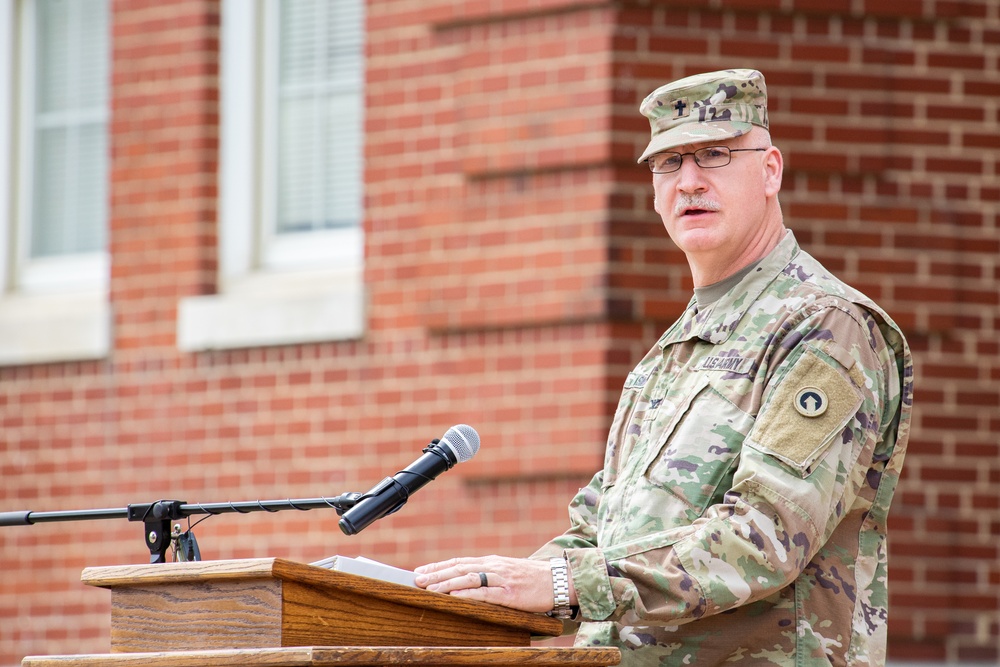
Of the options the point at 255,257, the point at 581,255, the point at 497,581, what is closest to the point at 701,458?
the point at 497,581

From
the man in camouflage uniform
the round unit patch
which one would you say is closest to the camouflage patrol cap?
the man in camouflage uniform

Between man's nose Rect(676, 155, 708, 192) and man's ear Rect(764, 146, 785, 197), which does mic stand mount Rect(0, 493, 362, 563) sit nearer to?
man's nose Rect(676, 155, 708, 192)

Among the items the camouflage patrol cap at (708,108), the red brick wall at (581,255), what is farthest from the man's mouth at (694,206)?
the red brick wall at (581,255)

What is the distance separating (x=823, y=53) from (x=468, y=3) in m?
1.34

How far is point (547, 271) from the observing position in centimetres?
633

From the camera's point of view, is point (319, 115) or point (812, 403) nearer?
point (812, 403)

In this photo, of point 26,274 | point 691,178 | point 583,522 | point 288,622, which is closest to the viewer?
point 288,622

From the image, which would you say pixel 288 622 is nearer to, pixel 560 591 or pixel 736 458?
pixel 560 591

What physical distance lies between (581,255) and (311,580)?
142 inches

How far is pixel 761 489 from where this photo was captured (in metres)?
3.02

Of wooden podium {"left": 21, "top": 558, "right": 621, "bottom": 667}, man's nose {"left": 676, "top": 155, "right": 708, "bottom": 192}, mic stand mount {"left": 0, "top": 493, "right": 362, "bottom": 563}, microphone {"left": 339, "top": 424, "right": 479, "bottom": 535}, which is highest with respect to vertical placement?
man's nose {"left": 676, "top": 155, "right": 708, "bottom": 192}

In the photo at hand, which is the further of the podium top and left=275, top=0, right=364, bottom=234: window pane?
left=275, top=0, right=364, bottom=234: window pane

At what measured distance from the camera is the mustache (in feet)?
11.1

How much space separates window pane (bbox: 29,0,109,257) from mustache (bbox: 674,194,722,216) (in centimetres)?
517
